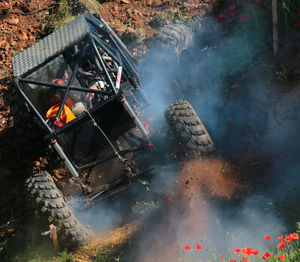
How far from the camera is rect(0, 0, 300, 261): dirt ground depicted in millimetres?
5383

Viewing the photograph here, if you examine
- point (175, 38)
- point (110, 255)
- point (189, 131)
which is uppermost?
point (175, 38)

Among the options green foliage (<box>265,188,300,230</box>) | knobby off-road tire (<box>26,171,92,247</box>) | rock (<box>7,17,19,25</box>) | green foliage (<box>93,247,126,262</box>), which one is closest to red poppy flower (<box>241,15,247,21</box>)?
green foliage (<box>265,188,300,230</box>)

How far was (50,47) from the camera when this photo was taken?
5.39 m

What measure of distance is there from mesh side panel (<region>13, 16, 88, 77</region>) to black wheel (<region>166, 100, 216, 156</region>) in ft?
6.14

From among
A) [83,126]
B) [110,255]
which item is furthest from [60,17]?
[110,255]

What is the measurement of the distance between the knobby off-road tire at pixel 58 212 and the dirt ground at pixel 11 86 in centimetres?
36

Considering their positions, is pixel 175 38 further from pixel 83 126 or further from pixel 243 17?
pixel 83 126

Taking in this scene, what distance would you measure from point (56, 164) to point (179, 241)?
3.25 m

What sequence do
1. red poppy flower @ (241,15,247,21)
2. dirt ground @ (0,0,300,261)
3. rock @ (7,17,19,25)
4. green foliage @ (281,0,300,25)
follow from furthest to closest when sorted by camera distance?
rock @ (7,17,19,25)
red poppy flower @ (241,15,247,21)
green foliage @ (281,0,300,25)
dirt ground @ (0,0,300,261)

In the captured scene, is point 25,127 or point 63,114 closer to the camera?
point 63,114

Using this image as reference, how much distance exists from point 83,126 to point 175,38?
3.41 metres

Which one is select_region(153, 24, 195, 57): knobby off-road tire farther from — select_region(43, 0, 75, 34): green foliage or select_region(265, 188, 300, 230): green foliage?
select_region(265, 188, 300, 230): green foliage

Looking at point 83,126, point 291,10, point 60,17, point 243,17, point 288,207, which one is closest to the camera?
point 288,207

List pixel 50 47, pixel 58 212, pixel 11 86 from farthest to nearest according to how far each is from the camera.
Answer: pixel 11 86 → pixel 50 47 → pixel 58 212
